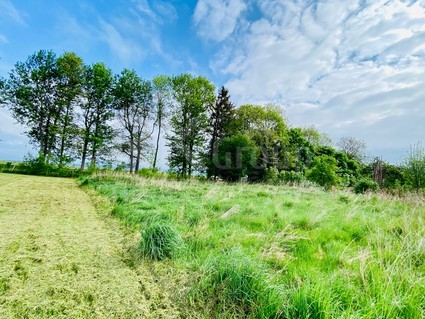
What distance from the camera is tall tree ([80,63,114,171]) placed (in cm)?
2655

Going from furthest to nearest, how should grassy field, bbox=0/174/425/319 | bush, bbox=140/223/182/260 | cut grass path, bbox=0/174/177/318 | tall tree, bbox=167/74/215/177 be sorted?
tall tree, bbox=167/74/215/177 → bush, bbox=140/223/182/260 → cut grass path, bbox=0/174/177/318 → grassy field, bbox=0/174/425/319

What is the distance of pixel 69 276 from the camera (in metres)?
2.58

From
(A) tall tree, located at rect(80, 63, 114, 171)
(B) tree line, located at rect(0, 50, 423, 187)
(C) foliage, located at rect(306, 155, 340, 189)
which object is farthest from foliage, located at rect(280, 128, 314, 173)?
(A) tall tree, located at rect(80, 63, 114, 171)

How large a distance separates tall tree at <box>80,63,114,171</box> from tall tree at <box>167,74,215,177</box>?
8.58 m

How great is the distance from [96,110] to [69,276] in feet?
96.9

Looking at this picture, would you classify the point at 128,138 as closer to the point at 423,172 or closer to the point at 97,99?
the point at 97,99

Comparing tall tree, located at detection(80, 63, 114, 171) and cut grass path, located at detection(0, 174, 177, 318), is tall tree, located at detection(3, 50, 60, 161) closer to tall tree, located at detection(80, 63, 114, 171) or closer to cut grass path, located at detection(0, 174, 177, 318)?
tall tree, located at detection(80, 63, 114, 171)

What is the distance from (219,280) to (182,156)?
2624 centimetres

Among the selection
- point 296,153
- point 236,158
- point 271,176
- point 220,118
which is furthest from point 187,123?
point 296,153

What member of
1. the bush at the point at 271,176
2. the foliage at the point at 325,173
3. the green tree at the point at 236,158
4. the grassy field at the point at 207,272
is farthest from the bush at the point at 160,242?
the green tree at the point at 236,158

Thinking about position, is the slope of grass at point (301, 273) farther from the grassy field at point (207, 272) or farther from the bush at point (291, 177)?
the bush at point (291, 177)

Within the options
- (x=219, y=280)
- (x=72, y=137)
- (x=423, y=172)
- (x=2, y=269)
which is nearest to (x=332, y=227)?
(x=219, y=280)

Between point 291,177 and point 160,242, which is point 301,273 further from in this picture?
point 291,177

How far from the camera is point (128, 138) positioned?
91.1ft
